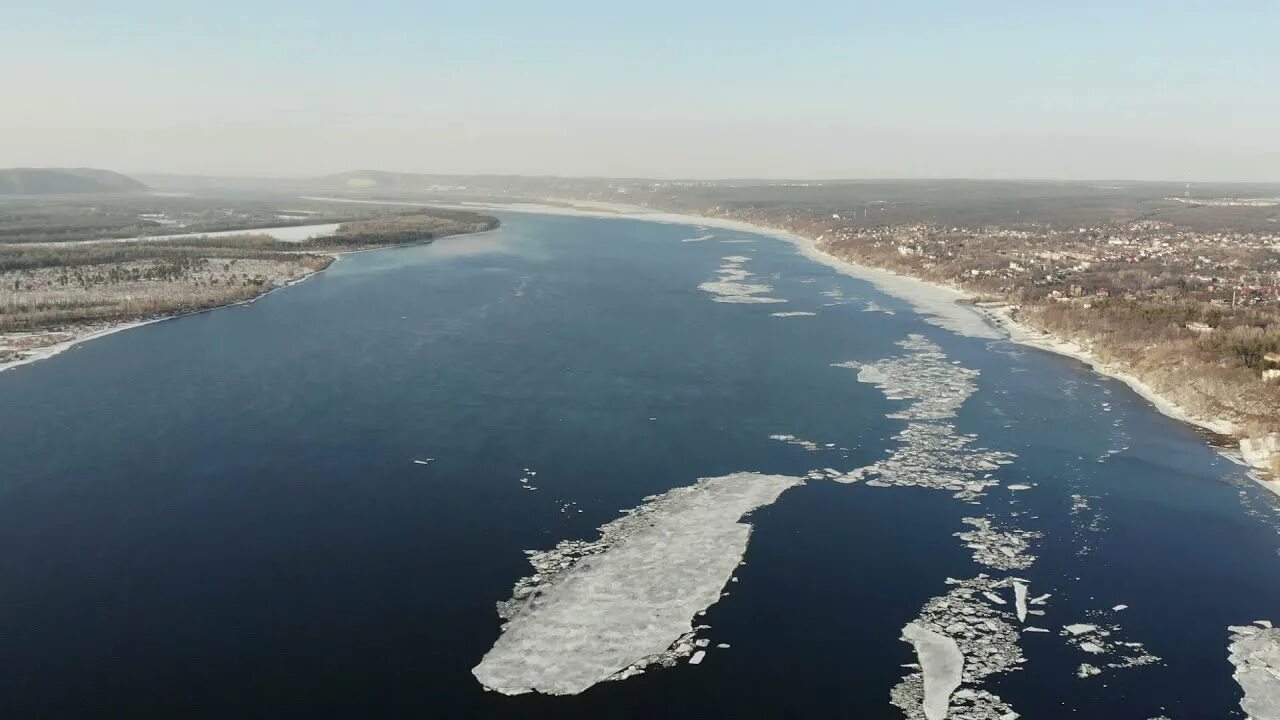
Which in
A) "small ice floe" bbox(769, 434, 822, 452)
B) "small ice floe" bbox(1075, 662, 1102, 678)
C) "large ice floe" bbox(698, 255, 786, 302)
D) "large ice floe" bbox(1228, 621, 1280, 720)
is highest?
"large ice floe" bbox(698, 255, 786, 302)

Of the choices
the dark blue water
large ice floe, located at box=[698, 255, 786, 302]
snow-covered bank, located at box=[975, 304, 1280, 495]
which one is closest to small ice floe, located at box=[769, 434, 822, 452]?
the dark blue water

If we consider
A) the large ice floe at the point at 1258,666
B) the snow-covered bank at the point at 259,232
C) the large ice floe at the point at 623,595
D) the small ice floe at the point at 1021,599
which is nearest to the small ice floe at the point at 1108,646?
the small ice floe at the point at 1021,599

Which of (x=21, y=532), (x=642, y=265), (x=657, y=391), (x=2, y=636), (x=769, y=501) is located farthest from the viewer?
(x=642, y=265)

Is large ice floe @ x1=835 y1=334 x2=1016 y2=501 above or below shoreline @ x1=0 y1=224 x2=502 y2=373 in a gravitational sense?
below

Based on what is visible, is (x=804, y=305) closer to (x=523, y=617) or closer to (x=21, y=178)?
(x=523, y=617)

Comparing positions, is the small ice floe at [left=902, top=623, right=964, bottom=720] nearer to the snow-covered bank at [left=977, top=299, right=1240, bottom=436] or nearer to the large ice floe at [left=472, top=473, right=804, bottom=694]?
the large ice floe at [left=472, top=473, right=804, bottom=694]

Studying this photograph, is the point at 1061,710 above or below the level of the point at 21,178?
below

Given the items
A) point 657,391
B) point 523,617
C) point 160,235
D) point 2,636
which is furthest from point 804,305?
point 160,235
